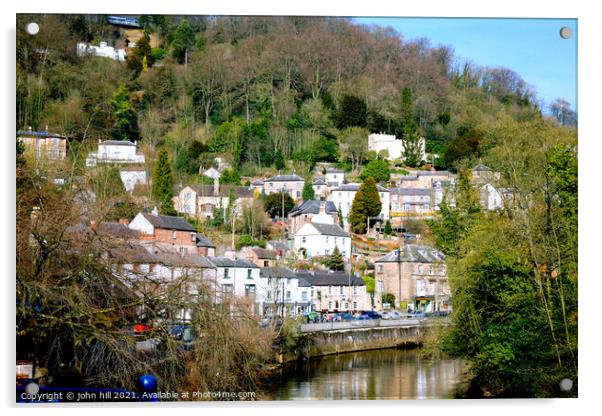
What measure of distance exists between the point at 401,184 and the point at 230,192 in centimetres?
315

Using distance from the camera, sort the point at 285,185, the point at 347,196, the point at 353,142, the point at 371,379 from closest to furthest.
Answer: the point at 371,379 < the point at 353,142 < the point at 285,185 < the point at 347,196

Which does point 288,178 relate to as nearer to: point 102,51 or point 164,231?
point 164,231

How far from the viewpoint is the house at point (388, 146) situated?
45.7 feet

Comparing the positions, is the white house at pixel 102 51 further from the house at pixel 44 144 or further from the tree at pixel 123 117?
the house at pixel 44 144

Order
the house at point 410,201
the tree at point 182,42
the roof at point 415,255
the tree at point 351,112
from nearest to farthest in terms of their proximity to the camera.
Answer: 1. the tree at point 182,42
2. the tree at point 351,112
3. the roof at point 415,255
4. the house at point 410,201

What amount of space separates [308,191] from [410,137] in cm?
203

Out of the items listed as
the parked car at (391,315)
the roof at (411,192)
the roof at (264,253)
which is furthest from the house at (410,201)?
the parked car at (391,315)

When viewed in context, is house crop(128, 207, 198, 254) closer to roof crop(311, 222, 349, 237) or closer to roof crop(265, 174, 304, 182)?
roof crop(265, 174, 304, 182)

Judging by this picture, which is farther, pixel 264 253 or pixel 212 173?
pixel 264 253

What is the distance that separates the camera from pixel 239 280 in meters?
13.1

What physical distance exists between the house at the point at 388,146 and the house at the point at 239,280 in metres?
2.57

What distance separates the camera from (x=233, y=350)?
31.4 feet

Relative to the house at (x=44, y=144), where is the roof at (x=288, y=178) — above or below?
below

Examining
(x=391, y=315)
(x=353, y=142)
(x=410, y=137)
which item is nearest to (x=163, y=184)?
(x=353, y=142)
